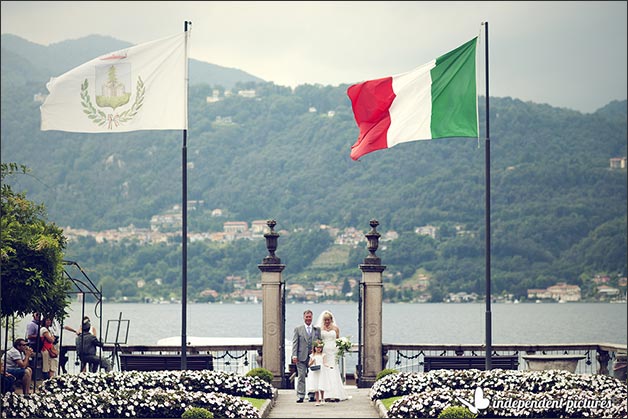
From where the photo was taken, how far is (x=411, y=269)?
496 feet

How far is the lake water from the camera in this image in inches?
3834

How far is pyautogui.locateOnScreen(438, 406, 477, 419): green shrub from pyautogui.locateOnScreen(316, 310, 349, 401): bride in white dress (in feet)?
14.6

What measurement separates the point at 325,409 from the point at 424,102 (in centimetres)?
642

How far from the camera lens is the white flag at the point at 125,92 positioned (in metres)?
22.5

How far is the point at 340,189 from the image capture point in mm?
162750

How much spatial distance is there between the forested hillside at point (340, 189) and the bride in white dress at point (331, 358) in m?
120

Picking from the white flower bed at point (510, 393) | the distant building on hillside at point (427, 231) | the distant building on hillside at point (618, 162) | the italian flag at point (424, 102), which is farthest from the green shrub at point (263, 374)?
the distant building on hillside at point (618, 162)

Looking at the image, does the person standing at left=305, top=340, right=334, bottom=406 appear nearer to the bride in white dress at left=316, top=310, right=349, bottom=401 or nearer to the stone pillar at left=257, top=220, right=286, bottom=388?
the bride in white dress at left=316, top=310, right=349, bottom=401

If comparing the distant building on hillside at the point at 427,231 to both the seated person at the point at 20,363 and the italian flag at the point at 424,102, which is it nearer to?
the italian flag at the point at 424,102

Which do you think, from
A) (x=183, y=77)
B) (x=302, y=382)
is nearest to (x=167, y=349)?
(x=302, y=382)

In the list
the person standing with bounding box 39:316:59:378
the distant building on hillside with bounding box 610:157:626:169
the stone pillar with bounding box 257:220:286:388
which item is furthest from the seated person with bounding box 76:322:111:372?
the distant building on hillside with bounding box 610:157:626:169

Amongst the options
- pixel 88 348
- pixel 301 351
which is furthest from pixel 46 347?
pixel 301 351

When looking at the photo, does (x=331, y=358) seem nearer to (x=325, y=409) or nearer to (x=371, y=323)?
(x=325, y=409)

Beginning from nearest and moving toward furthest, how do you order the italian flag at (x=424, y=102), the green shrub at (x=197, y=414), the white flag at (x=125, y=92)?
1. the green shrub at (x=197, y=414)
2. the white flag at (x=125, y=92)
3. the italian flag at (x=424, y=102)
